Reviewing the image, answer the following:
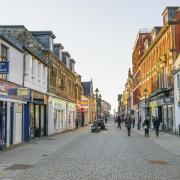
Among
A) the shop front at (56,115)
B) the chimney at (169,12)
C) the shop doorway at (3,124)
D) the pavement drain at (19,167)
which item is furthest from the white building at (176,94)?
the pavement drain at (19,167)

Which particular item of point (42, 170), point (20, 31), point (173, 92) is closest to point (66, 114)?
point (173, 92)

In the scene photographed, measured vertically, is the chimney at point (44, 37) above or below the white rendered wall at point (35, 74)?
above

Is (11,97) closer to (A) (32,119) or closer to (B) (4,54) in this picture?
(B) (4,54)

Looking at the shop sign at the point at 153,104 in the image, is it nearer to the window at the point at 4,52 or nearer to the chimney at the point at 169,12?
the chimney at the point at 169,12

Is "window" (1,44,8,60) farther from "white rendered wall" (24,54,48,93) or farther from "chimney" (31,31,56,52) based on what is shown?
"chimney" (31,31,56,52)

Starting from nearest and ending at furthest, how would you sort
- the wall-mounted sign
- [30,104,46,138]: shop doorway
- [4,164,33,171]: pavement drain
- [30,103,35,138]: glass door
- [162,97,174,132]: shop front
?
[4,164,33,171]: pavement drain
the wall-mounted sign
[30,103,35,138]: glass door
[30,104,46,138]: shop doorway
[162,97,174,132]: shop front

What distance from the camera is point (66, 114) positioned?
158 feet

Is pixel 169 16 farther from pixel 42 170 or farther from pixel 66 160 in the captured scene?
pixel 42 170

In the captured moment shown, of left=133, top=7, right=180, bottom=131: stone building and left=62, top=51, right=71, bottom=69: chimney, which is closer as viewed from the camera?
left=133, top=7, right=180, bottom=131: stone building

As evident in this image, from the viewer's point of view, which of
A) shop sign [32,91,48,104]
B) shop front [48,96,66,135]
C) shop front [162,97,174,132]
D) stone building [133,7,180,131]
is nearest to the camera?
shop sign [32,91,48,104]

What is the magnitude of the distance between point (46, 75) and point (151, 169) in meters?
22.4

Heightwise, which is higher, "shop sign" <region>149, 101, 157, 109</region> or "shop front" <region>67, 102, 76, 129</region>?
"shop sign" <region>149, 101, 157, 109</region>

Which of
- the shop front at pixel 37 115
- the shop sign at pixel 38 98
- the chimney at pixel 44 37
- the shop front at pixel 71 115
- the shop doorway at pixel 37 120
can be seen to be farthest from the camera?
the shop front at pixel 71 115

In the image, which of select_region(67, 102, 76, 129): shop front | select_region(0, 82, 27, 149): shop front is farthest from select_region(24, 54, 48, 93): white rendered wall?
select_region(67, 102, 76, 129): shop front
